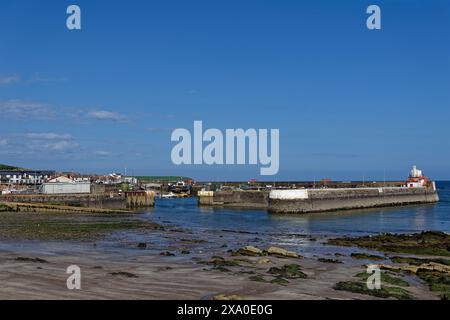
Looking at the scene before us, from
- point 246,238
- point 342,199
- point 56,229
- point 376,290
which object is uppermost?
point 342,199

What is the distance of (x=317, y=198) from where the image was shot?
8194 centimetres

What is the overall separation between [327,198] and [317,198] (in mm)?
3082

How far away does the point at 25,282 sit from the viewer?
19578mm

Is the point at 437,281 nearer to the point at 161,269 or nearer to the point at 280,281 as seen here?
the point at 280,281

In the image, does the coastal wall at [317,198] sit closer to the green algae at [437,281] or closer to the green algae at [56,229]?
the green algae at [56,229]

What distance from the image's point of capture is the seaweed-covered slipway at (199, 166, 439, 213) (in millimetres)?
79744

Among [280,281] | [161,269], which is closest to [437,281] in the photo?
[280,281]

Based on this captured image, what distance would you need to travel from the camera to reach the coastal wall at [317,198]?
7969cm

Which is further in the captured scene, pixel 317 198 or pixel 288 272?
pixel 317 198

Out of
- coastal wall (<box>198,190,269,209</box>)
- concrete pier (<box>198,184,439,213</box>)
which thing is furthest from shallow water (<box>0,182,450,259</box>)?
coastal wall (<box>198,190,269,209</box>)

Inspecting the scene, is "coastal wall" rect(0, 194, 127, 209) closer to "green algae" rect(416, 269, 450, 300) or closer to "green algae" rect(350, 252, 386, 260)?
"green algae" rect(350, 252, 386, 260)
